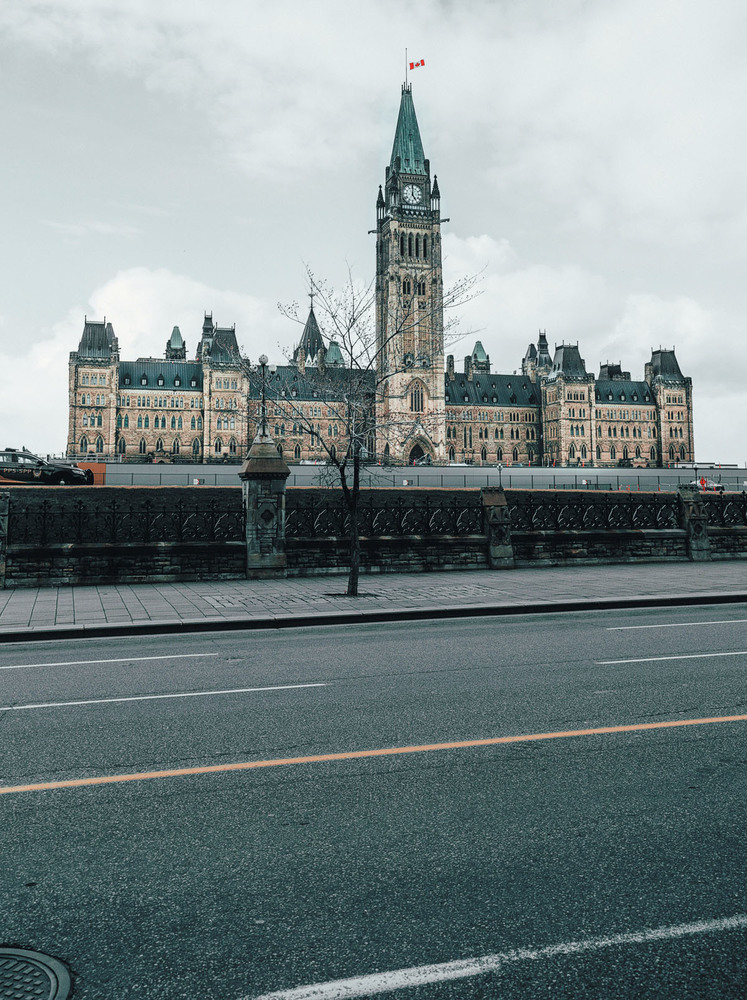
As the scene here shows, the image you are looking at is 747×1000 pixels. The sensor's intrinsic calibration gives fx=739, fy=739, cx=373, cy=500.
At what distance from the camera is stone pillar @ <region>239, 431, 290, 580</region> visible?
17844 mm

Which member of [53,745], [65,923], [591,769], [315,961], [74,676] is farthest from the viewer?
[74,676]

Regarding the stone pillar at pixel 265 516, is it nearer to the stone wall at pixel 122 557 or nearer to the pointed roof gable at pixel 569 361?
the stone wall at pixel 122 557

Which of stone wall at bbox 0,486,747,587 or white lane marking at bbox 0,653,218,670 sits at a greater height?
stone wall at bbox 0,486,747,587

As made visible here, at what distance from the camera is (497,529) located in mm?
19891

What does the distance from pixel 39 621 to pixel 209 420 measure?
363ft

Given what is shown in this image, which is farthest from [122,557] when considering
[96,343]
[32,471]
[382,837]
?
[96,343]

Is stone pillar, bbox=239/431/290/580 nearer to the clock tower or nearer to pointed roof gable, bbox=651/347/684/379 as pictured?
the clock tower

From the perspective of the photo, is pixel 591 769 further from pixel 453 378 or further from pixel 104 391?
pixel 453 378

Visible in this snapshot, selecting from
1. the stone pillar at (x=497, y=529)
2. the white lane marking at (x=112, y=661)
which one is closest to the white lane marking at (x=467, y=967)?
the white lane marking at (x=112, y=661)

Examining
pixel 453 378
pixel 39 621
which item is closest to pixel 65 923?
pixel 39 621

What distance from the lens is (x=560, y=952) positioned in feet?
9.95

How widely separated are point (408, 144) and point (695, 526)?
121 m

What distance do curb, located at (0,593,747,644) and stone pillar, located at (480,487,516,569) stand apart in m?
5.99

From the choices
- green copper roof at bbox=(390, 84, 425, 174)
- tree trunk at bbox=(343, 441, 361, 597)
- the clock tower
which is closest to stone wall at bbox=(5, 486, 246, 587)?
tree trunk at bbox=(343, 441, 361, 597)
